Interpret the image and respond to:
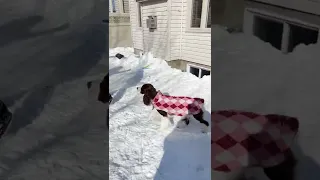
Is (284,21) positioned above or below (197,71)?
above

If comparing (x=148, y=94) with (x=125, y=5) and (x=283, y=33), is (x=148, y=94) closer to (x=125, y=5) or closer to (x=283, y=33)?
(x=283, y=33)

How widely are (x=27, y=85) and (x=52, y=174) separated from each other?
240 millimetres

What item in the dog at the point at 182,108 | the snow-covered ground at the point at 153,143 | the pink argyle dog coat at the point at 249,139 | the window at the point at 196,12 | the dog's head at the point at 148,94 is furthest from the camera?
the window at the point at 196,12

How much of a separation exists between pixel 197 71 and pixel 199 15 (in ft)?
3.94

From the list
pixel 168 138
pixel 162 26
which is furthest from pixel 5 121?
pixel 162 26

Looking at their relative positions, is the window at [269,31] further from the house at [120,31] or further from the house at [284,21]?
the house at [120,31]

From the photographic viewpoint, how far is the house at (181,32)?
16.3 feet

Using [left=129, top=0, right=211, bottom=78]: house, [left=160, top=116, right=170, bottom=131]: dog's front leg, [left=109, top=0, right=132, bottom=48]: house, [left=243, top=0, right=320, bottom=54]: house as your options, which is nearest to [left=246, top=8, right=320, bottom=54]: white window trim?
[left=243, top=0, right=320, bottom=54]: house

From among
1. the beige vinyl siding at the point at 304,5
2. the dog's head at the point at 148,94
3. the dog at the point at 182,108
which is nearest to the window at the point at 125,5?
the dog's head at the point at 148,94

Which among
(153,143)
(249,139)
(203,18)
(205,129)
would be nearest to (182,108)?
(205,129)

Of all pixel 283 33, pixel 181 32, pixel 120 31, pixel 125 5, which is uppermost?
pixel 125 5

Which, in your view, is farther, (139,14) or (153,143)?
(139,14)

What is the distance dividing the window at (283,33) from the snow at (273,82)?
0.04ft

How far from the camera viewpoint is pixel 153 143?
2654 mm
